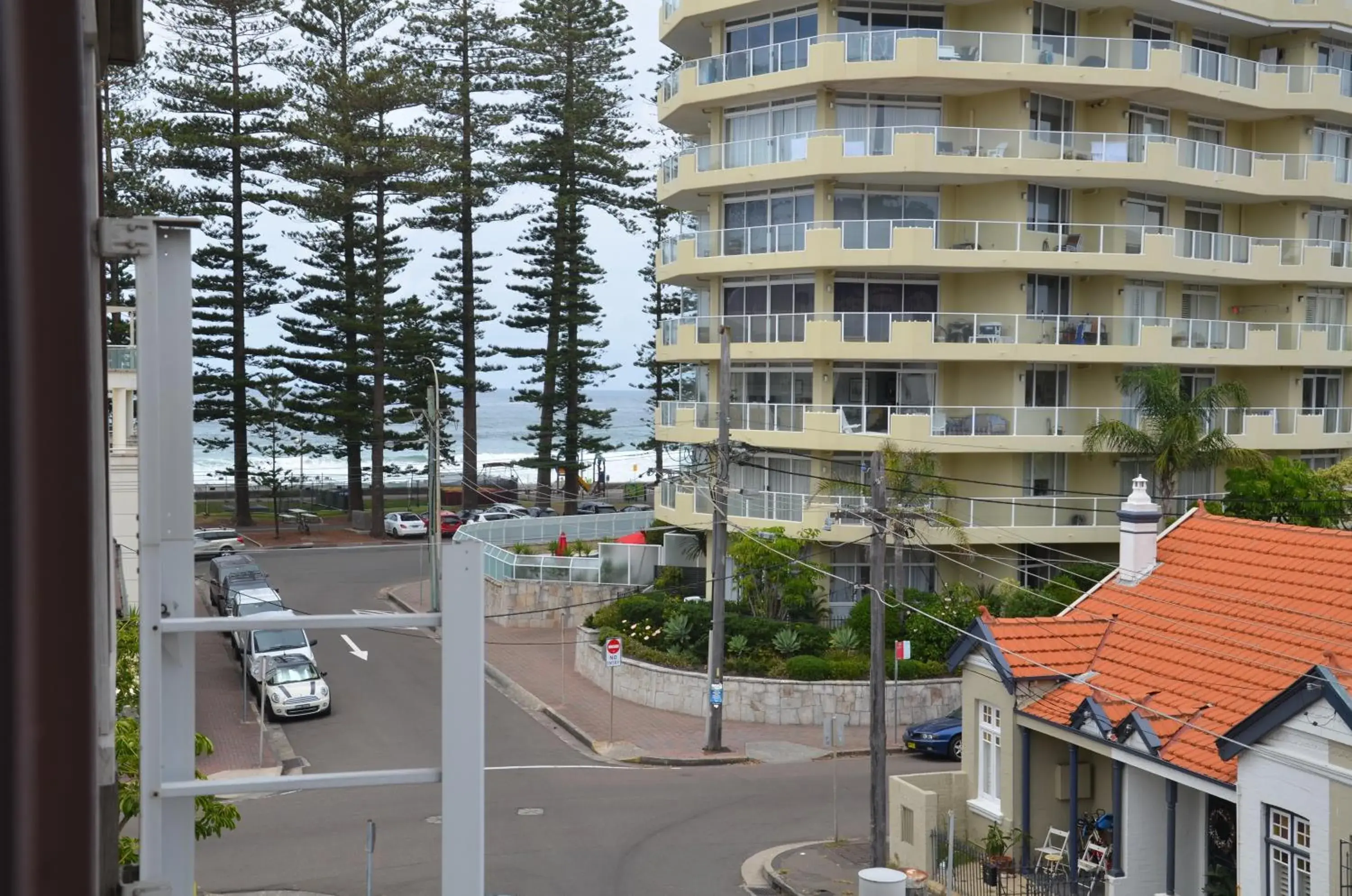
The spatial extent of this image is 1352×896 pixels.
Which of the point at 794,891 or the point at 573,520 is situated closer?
the point at 794,891

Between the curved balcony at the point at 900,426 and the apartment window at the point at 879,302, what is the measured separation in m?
1.96

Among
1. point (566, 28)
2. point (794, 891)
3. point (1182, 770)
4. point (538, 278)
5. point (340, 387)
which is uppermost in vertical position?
point (566, 28)

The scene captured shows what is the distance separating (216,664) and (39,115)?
3310 centimetres

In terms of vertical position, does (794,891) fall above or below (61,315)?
below

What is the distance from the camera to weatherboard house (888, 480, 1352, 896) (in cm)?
1470

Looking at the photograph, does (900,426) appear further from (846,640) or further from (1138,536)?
(1138,536)

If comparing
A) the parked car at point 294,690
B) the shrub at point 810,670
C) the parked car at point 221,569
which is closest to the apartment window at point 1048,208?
the shrub at point 810,670

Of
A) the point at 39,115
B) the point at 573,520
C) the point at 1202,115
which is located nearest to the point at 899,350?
the point at 1202,115

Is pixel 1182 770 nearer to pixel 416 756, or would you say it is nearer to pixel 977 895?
pixel 977 895

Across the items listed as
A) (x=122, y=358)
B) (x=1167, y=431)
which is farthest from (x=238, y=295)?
(x=1167, y=431)

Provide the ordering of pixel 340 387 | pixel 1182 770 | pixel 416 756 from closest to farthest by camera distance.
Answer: pixel 1182 770 < pixel 416 756 < pixel 340 387

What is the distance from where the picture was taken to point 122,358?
93.7 feet

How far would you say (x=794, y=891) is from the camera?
1902 cm

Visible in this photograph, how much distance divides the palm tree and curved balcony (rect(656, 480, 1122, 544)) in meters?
1.58
